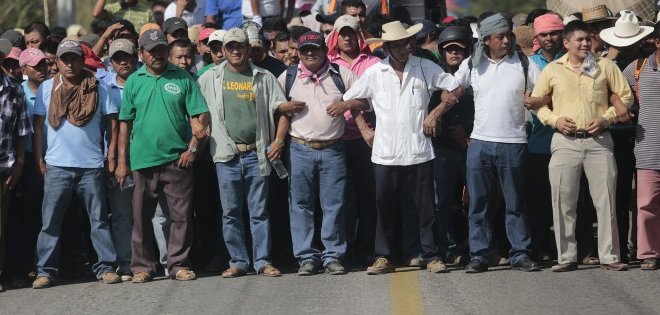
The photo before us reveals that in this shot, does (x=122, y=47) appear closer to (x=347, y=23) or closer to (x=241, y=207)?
(x=241, y=207)

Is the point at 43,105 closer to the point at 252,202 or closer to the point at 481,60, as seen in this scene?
the point at 252,202

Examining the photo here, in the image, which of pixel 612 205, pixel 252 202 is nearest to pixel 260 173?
pixel 252 202

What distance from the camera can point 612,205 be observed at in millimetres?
13195

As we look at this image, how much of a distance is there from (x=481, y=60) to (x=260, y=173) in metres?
2.29

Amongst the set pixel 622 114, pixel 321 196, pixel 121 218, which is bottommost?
pixel 121 218

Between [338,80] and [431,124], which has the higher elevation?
[338,80]

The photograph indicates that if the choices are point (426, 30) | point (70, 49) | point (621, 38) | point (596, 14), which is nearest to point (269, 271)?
point (70, 49)

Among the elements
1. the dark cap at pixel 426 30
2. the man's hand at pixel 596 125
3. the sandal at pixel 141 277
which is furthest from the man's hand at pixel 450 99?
the sandal at pixel 141 277

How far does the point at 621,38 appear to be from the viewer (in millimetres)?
13828

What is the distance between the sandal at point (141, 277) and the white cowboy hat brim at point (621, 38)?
4852 millimetres

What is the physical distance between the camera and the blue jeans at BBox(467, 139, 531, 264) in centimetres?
1328

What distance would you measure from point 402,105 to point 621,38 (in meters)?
2.28

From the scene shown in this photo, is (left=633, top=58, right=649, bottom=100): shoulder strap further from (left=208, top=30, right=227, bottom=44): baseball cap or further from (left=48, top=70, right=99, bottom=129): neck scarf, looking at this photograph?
(left=48, top=70, right=99, bottom=129): neck scarf

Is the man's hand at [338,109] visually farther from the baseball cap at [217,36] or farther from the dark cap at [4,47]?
the dark cap at [4,47]
